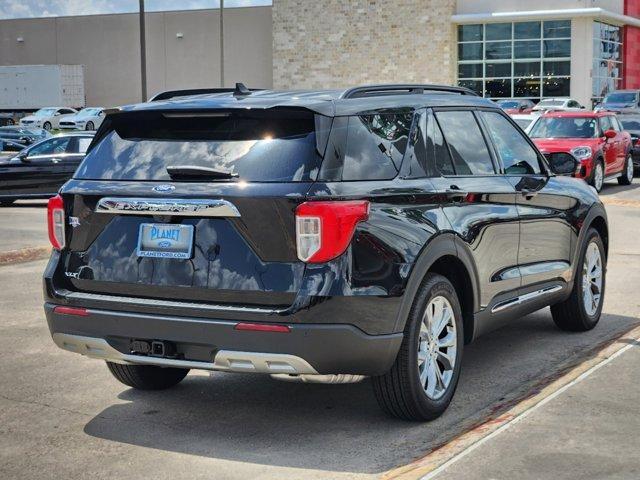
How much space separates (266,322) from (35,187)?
17.4 meters

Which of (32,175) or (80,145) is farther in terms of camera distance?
(80,145)

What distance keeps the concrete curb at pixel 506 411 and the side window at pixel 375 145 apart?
1.34m

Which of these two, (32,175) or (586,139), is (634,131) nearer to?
(586,139)

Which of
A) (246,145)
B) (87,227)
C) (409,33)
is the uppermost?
(409,33)

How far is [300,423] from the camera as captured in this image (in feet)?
19.7

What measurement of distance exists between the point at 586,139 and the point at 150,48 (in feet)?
183

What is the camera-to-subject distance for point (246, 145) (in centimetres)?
552

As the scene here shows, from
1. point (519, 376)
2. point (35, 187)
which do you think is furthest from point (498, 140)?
point (35, 187)

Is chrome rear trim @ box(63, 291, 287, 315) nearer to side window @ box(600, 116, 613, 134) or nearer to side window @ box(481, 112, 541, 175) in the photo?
side window @ box(481, 112, 541, 175)

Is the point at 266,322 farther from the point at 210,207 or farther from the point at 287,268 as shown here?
the point at 210,207

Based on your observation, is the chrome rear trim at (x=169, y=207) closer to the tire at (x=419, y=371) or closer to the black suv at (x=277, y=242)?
the black suv at (x=277, y=242)

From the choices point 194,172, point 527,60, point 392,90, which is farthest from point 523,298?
point 527,60

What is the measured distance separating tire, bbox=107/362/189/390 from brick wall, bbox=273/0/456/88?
51.7 metres

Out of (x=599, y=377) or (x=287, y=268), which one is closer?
(x=287, y=268)
